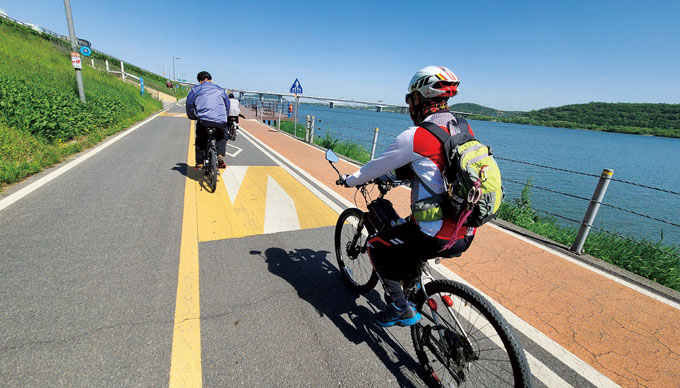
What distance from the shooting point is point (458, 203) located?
151 centimetres

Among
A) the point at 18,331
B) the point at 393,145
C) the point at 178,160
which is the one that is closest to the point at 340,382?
the point at 393,145

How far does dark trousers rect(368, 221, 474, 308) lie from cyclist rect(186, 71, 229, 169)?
447 cm

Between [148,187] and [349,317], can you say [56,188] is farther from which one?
[349,317]

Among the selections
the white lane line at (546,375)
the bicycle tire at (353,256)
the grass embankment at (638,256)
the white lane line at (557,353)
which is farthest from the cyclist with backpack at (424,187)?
the grass embankment at (638,256)

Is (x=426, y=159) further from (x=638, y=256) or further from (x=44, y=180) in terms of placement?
(x=44, y=180)

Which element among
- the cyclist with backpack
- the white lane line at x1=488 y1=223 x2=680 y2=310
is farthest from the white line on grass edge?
the white lane line at x1=488 y1=223 x2=680 y2=310

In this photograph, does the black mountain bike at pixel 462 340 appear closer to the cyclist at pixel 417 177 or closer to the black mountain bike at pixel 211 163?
the cyclist at pixel 417 177

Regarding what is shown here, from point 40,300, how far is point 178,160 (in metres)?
5.45

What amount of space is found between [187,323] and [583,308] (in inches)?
142

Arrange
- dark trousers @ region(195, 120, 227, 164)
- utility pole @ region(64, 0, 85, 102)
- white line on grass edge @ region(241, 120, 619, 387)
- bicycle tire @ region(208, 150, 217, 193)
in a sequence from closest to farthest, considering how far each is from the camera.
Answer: white line on grass edge @ region(241, 120, 619, 387) < bicycle tire @ region(208, 150, 217, 193) < dark trousers @ region(195, 120, 227, 164) < utility pole @ region(64, 0, 85, 102)

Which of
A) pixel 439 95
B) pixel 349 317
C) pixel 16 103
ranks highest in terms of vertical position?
pixel 439 95

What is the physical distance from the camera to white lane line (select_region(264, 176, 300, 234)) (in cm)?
397

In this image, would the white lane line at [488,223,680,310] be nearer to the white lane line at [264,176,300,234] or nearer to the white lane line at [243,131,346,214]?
the white lane line at [243,131,346,214]

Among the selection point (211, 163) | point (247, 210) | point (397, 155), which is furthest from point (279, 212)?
point (397, 155)
